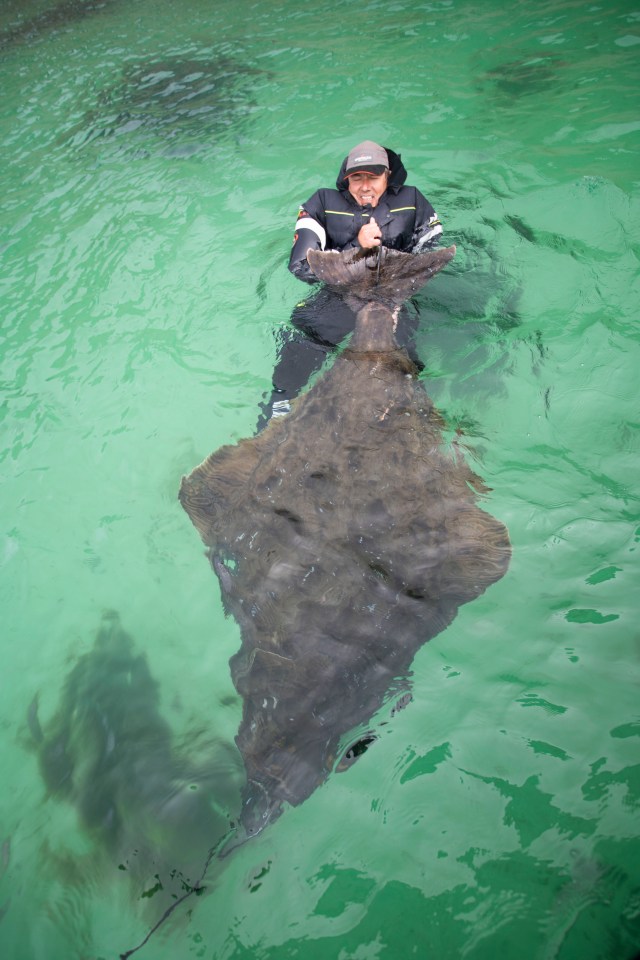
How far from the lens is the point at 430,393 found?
14.9 ft

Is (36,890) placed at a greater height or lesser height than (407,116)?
lesser

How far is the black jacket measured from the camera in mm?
5172

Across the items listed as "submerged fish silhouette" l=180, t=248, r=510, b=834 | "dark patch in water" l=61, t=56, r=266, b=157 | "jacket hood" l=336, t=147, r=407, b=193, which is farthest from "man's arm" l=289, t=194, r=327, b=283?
"dark patch in water" l=61, t=56, r=266, b=157

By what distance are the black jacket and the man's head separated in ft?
0.23

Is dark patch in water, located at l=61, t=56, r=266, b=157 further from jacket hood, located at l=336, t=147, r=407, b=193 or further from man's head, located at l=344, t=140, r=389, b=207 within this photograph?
man's head, located at l=344, t=140, r=389, b=207

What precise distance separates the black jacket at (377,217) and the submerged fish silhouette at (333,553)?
1.13 meters

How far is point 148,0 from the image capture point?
44.9ft

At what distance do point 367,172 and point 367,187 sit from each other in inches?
6.6

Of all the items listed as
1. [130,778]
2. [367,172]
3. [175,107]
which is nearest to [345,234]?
[367,172]

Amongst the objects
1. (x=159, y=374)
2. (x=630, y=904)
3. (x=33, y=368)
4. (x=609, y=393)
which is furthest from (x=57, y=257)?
(x=630, y=904)

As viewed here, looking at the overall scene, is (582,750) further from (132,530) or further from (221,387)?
(221,387)

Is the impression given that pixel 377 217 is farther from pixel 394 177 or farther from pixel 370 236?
pixel 370 236

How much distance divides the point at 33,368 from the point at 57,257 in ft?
6.14

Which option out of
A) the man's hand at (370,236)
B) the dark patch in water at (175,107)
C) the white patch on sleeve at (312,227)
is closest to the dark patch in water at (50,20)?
the dark patch in water at (175,107)
